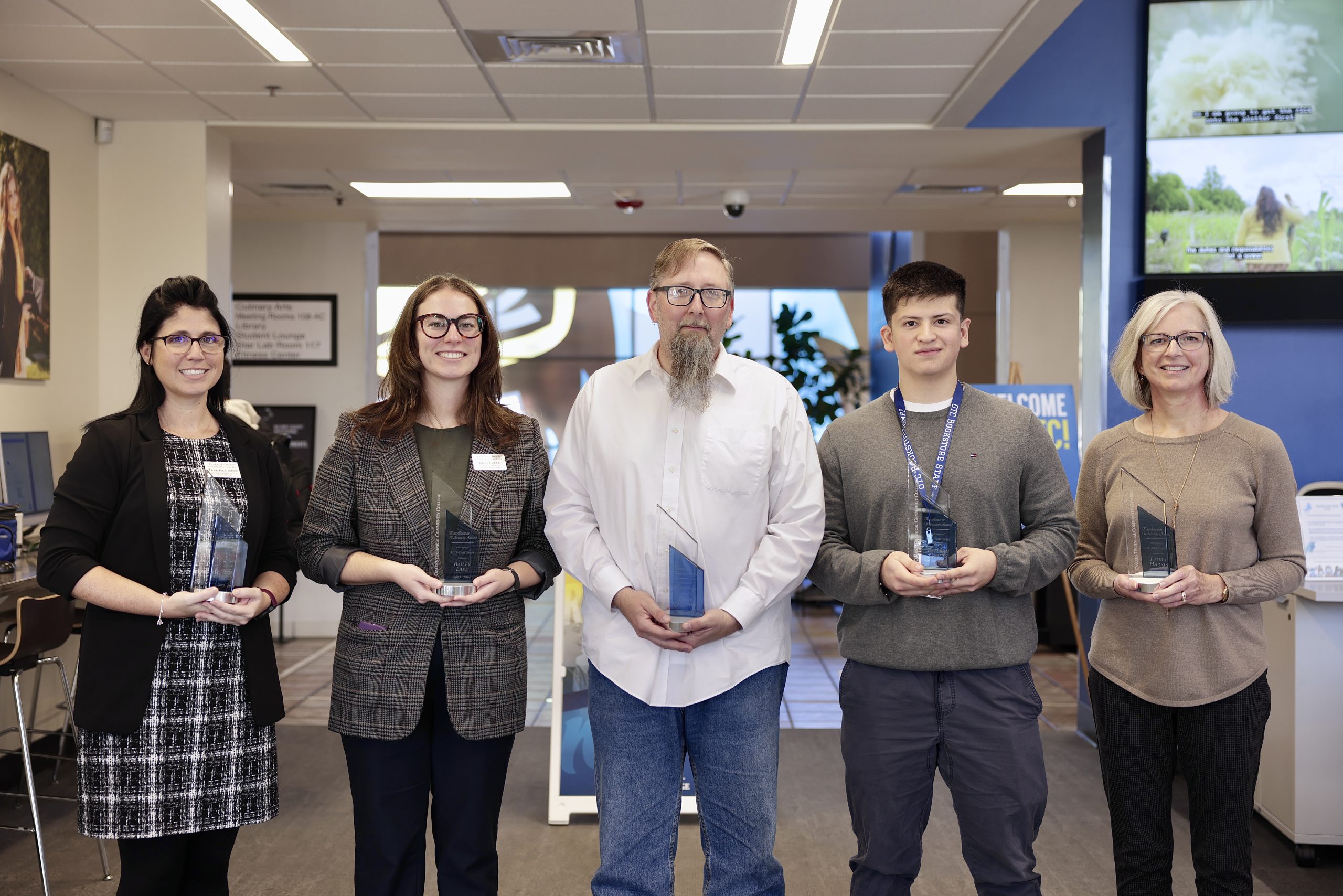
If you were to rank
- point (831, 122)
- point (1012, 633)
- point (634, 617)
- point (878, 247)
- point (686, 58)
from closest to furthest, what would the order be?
1. point (634, 617)
2. point (1012, 633)
3. point (686, 58)
4. point (831, 122)
5. point (878, 247)

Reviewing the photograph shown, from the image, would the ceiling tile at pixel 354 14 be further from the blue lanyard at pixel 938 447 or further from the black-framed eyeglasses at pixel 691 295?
the blue lanyard at pixel 938 447

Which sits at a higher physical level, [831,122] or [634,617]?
[831,122]

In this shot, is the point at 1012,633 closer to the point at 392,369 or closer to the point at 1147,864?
the point at 1147,864

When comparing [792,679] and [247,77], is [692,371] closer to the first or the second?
[247,77]

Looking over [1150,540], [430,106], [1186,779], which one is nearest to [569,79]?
[430,106]

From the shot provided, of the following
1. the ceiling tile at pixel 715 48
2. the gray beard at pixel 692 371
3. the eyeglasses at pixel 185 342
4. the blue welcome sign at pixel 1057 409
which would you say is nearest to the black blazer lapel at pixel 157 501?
the eyeglasses at pixel 185 342

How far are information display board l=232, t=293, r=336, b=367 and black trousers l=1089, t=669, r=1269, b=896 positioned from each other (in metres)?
6.67

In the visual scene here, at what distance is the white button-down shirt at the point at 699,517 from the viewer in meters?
2.10

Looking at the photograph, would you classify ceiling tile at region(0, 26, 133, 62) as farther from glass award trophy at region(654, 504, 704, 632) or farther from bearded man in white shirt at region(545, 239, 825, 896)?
glass award trophy at region(654, 504, 704, 632)

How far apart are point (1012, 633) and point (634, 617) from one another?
778mm

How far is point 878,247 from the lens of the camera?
11055mm

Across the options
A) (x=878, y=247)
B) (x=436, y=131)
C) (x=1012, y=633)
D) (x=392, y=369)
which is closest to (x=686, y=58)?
(x=436, y=131)

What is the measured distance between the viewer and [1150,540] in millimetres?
2318

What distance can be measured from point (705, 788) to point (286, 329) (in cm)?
664
